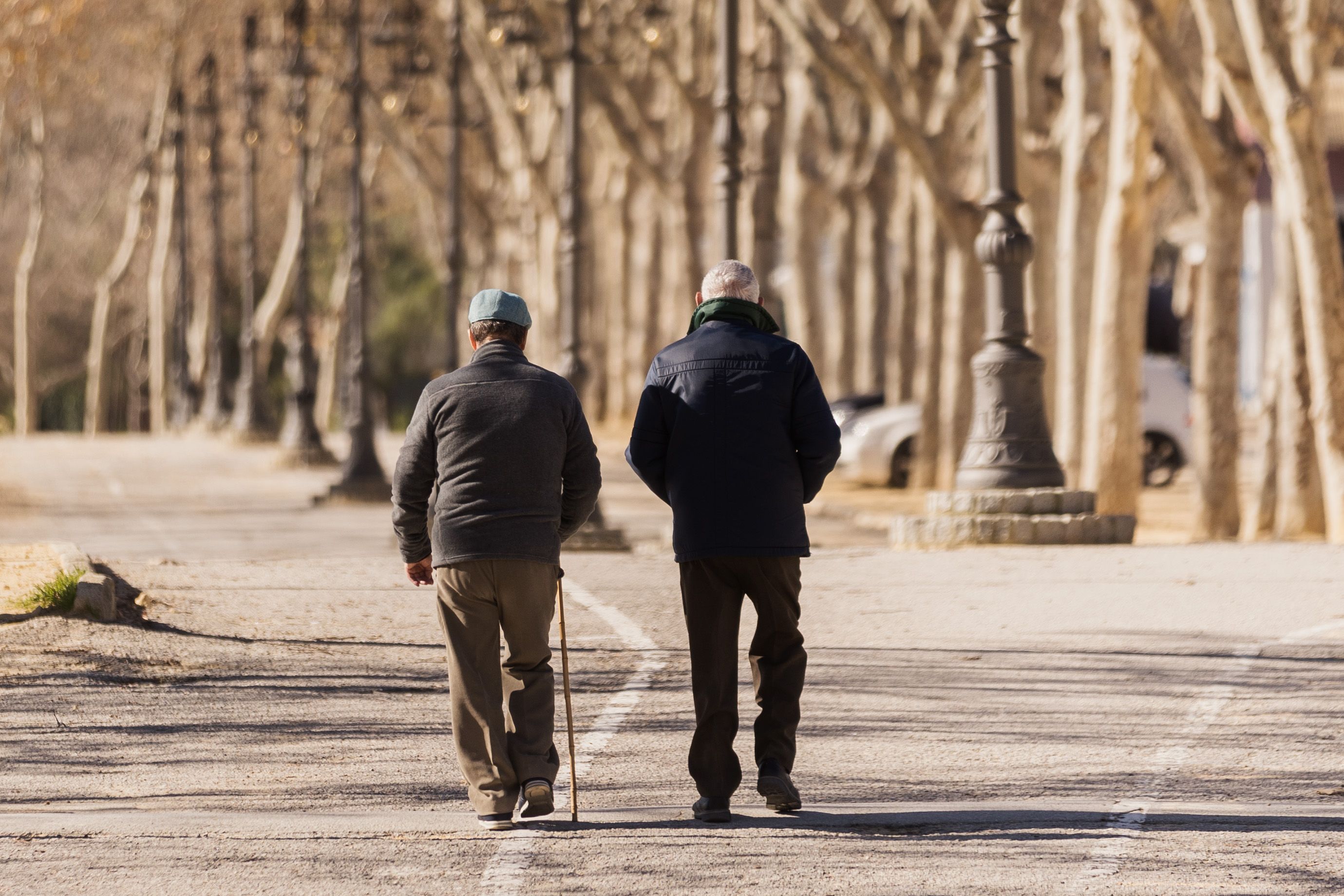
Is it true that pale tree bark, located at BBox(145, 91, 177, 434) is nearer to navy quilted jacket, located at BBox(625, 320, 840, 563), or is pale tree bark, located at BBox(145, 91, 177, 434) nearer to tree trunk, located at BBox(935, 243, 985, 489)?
tree trunk, located at BBox(935, 243, 985, 489)

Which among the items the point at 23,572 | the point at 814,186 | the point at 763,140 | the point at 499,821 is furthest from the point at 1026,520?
the point at 763,140

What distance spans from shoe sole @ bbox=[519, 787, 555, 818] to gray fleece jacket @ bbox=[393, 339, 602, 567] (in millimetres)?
706

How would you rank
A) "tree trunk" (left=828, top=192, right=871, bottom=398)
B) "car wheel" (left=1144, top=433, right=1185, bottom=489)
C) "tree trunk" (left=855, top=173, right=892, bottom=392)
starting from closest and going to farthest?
"car wheel" (left=1144, top=433, right=1185, bottom=489) < "tree trunk" (left=855, top=173, right=892, bottom=392) < "tree trunk" (left=828, top=192, right=871, bottom=398)

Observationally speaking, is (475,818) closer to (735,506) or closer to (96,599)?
(735,506)

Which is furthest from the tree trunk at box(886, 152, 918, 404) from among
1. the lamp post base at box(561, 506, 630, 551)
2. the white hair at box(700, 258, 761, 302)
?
the white hair at box(700, 258, 761, 302)

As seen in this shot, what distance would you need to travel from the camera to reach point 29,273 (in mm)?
52312

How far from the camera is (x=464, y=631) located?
21.2 ft

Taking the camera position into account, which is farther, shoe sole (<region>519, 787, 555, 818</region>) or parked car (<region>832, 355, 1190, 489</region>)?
parked car (<region>832, 355, 1190, 489</region>)

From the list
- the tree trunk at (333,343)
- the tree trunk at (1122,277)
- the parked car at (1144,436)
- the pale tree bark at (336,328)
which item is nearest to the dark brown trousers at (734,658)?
the tree trunk at (1122,277)

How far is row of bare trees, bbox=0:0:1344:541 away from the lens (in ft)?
55.9

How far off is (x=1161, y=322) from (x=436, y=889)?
4827cm

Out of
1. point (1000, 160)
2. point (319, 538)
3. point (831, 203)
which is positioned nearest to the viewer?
point (1000, 160)

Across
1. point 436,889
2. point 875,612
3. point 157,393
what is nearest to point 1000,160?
point 875,612

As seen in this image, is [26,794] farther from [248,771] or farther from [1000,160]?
[1000,160]
